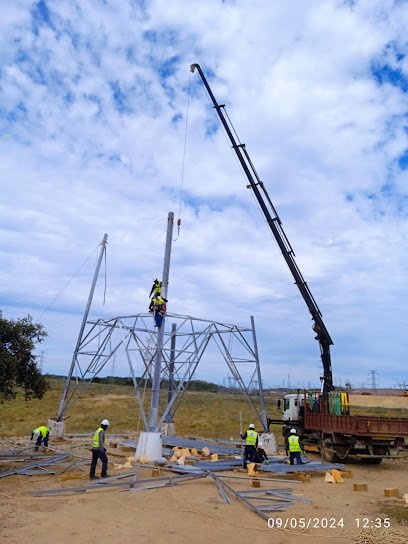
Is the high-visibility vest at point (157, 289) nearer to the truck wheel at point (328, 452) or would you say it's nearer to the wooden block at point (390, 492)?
the truck wheel at point (328, 452)

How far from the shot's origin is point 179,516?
10797 millimetres

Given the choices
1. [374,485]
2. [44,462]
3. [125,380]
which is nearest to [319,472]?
[374,485]

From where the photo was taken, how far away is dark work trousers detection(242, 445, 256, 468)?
17297 millimetres

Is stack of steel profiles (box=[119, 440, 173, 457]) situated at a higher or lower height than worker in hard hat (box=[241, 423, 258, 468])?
lower

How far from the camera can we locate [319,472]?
54.9 feet

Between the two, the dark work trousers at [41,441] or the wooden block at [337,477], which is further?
the dark work trousers at [41,441]

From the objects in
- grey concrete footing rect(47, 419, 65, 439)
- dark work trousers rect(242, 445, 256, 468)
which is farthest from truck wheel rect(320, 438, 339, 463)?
grey concrete footing rect(47, 419, 65, 439)

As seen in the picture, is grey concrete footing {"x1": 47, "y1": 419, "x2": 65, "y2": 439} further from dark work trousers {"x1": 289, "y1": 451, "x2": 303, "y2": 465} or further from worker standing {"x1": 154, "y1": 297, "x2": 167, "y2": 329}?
dark work trousers {"x1": 289, "y1": 451, "x2": 303, "y2": 465}

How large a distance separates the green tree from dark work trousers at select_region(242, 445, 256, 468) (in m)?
7.38

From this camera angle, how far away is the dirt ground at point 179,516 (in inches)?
365

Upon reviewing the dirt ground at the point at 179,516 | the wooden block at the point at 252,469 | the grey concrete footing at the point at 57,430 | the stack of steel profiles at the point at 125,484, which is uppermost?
the grey concrete footing at the point at 57,430

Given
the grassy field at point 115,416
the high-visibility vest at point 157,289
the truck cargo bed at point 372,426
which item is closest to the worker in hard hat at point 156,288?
the high-visibility vest at point 157,289

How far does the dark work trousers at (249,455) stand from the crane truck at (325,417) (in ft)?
14.2

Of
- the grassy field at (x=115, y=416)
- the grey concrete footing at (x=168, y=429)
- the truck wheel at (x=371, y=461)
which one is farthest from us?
the grassy field at (x=115, y=416)
